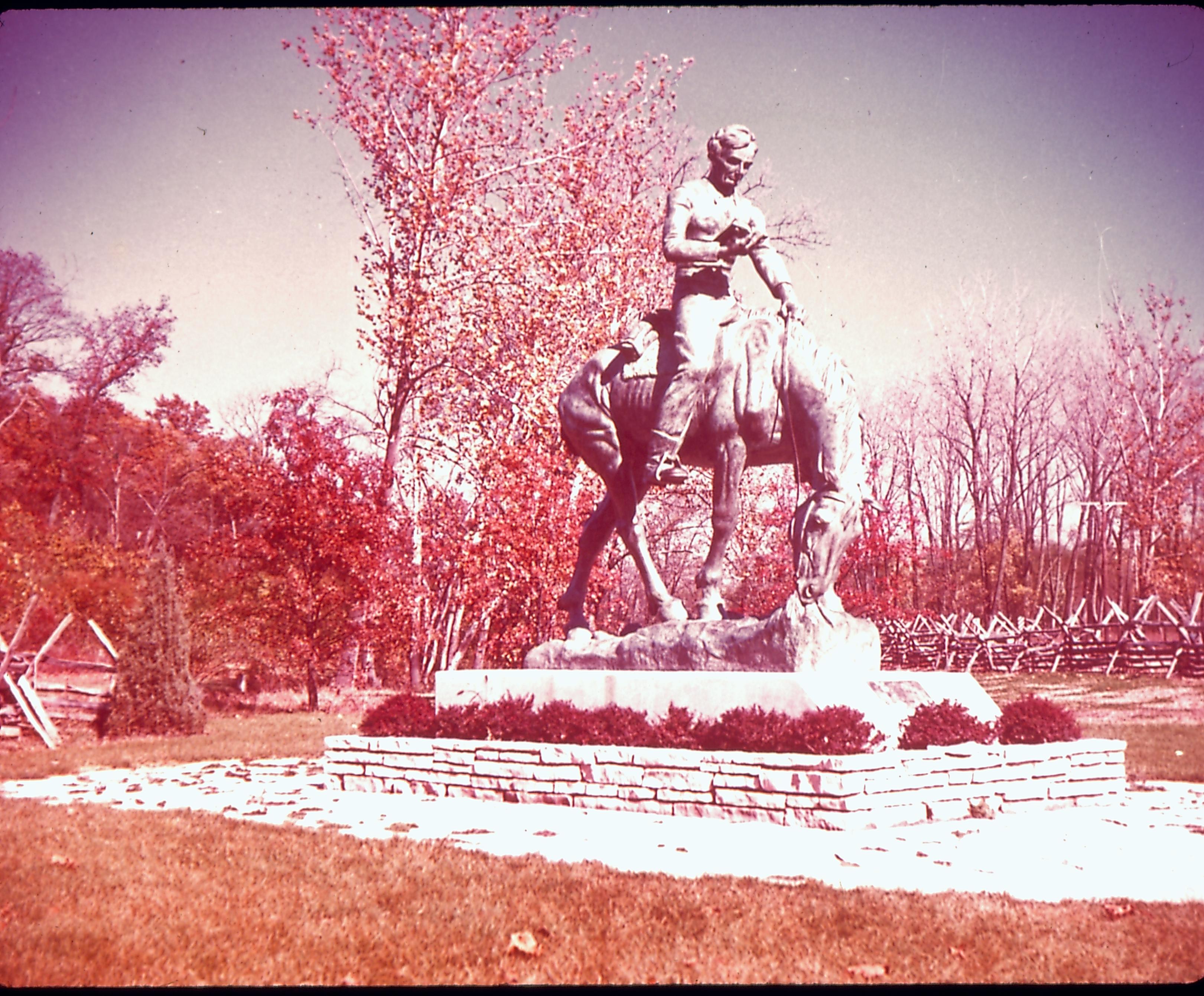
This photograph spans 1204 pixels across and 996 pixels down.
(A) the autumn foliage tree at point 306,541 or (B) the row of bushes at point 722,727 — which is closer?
(B) the row of bushes at point 722,727

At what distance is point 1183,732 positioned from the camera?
14898 millimetres

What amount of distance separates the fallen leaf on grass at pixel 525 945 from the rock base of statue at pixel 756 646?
4156 mm

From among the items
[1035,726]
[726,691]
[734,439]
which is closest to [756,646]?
[726,691]

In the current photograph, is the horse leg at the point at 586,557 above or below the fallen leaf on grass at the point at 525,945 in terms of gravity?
above

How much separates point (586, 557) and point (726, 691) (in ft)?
8.70

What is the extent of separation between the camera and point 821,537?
29.9 feet

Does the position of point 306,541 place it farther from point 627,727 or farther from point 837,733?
point 837,733

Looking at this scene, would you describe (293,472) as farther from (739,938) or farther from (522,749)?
(739,938)

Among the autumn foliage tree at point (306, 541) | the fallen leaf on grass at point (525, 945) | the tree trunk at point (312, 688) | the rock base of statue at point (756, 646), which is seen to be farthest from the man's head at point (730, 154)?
the tree trunk at point (312, 688)

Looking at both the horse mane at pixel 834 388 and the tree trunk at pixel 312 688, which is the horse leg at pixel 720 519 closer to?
the horse mane at pixel 834 388

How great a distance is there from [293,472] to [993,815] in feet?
50.9

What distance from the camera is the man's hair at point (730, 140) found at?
10.1m

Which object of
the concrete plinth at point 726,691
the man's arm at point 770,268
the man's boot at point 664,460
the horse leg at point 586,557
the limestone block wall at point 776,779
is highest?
the man's arm at point 770,268

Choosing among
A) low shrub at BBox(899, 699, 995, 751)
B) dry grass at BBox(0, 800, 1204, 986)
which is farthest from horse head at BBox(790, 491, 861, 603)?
dry grass at BBox(0, 800, 1204, 986)
